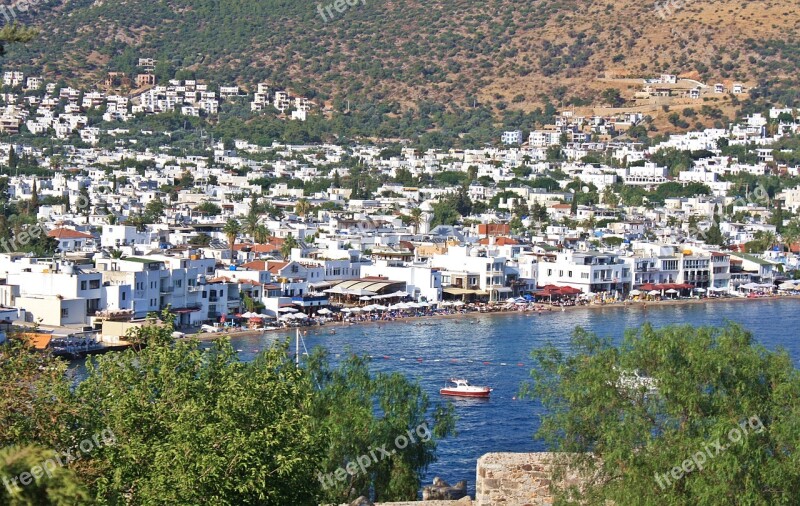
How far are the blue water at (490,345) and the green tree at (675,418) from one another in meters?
5.37

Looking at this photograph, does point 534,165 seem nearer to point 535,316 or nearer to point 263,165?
point 263,165

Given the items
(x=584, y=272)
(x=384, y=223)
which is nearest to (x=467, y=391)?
(x=584, y=272)

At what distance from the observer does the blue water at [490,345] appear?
2171 cm

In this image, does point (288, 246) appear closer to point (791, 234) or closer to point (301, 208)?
point (301, 208)

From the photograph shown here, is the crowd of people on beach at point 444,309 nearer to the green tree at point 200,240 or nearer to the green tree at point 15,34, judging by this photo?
the green tree at point 200,240

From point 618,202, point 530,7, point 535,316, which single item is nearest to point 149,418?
point 535,316

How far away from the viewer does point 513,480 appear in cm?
1122

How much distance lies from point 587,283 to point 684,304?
9.28ft

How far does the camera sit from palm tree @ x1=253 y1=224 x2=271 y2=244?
48.2 metres

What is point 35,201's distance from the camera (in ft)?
188

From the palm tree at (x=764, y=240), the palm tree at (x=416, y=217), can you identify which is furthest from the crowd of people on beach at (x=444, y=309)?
the palm tree at (x=416, y=217)

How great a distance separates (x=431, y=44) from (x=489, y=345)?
9103 cm

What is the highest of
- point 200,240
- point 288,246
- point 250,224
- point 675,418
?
point 250,224

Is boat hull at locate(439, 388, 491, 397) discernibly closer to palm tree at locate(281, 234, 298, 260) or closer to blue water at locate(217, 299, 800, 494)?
blue water at locate(217, 299, 800, 494)
